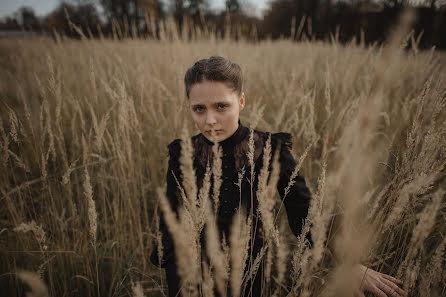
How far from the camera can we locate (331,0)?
18.4m

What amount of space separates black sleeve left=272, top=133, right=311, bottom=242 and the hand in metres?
0.25

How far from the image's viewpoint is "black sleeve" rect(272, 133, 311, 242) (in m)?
0.99

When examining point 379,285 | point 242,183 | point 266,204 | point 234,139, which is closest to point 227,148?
point 234,139

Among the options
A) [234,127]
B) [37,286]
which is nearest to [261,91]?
[234,127]

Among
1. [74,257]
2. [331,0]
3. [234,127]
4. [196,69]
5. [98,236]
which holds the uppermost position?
[331,0]

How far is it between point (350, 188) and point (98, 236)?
1.59 metres

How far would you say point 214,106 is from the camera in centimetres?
98

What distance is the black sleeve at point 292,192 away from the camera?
0.99 meters

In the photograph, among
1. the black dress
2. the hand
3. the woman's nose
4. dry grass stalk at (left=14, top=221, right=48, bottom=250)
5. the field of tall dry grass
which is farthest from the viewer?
the black dress

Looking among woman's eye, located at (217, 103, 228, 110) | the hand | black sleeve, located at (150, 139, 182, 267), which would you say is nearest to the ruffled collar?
woman's eye, located at (217, 103, 228, 110)

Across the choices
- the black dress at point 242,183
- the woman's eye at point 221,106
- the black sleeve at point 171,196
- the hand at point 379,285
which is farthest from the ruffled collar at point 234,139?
the hand at point 379,285

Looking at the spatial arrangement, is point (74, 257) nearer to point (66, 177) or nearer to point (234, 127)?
point (66, 177)

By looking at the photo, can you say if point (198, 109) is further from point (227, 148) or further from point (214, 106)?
point (227, 148)

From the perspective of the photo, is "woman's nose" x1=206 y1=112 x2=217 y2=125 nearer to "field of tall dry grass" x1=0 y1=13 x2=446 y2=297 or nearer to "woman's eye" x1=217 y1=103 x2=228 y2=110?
"woman's eye" x1=217 y1=103 x2=228 y2=110
